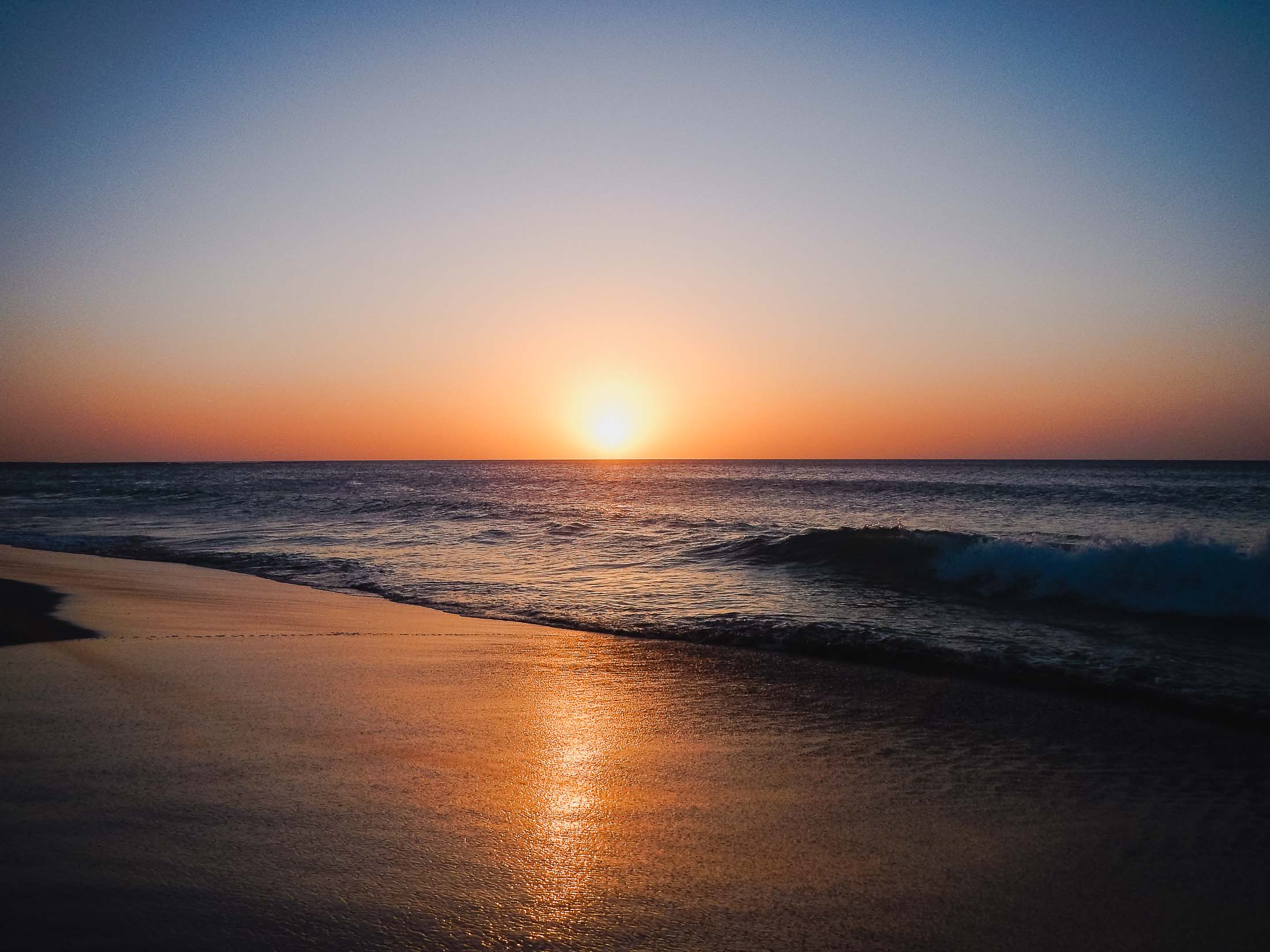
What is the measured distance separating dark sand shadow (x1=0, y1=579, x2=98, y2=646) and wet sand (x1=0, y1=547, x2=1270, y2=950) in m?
0.44

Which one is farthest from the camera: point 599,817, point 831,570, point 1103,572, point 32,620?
point 831,570

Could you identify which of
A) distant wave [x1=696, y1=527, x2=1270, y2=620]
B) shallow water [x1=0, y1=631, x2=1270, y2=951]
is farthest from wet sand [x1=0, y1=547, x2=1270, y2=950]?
distant wave [x1=696, y1=527, x2=1270, y2=620]

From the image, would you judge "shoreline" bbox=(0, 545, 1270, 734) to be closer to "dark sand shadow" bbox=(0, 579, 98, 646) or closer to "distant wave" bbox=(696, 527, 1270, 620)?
"dark sand shadow" bbox=(0, 579, 98, 646)

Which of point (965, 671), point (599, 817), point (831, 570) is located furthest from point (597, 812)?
point (831, 570)

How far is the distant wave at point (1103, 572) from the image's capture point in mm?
9922

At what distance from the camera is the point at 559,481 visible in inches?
2911

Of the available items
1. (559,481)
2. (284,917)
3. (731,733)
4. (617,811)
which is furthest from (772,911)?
(559,481)

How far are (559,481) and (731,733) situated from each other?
6996cm

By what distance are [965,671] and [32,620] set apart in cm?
837

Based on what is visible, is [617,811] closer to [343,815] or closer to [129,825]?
[343,815]

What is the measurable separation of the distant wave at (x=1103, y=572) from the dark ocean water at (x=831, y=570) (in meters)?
0.04

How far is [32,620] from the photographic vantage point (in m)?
6.80

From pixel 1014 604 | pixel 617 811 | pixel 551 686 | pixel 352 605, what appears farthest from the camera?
pixel 1014 604

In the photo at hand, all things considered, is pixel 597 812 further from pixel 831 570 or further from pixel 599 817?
pixel 831 570
